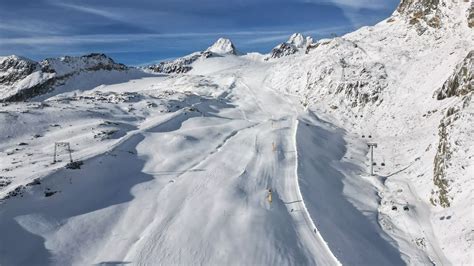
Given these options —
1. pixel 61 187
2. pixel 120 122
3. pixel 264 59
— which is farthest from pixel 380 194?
pixel 264 59

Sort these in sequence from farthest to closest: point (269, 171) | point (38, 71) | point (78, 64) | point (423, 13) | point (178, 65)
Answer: point (178, 65)
point (78, 64)
point (38, 71)
point (423, 13)
point (269, 171)

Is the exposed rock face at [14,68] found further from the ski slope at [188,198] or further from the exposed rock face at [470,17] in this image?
the exposed rock face at [470,17]

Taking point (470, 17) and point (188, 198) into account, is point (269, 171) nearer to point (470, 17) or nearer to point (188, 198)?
point (188, 198)

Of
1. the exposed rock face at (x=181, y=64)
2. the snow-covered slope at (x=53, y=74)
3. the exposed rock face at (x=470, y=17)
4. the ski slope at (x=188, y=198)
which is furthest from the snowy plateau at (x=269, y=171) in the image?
the exposed rock face at (x=181, y=64)

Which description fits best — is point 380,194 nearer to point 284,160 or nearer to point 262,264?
point 284,160

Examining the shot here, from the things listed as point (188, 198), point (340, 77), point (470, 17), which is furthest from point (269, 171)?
point (470, 17)
